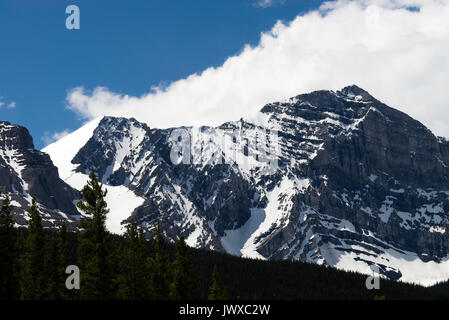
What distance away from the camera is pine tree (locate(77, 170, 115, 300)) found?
7419 cm

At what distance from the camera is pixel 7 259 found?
77.4 metres

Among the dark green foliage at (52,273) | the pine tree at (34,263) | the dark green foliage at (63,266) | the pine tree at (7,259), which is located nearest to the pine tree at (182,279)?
the dark green foliage at (63,266)

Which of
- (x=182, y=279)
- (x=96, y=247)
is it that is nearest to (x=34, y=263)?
(x=96, y=247)

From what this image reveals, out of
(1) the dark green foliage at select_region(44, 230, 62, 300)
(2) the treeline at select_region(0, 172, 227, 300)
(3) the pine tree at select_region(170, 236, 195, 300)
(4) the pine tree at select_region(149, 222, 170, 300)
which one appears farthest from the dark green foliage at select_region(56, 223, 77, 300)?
(3) the pine tree at select_region(170, 236, 195, 300)

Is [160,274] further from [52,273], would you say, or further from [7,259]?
[7,259]

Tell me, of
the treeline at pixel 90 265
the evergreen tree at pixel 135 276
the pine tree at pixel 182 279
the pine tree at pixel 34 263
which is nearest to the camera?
the treeline at pixel 90 265

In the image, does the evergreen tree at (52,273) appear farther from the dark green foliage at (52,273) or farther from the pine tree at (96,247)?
the pine tree at (96,247)

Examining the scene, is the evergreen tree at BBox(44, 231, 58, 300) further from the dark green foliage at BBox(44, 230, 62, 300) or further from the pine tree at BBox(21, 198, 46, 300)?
the pine tree at BBox(21, 198, 46, 300)

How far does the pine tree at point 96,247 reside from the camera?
74.2 meters

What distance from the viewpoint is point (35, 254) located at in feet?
274

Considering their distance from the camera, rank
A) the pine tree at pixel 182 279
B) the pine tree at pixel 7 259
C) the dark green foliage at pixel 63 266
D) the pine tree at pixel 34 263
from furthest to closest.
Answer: the pine tree at pixel 182 279 < the pine tree at pixel 34 263 < the dark green foliage at pixel 63 266 < the pine tree at pixel 7 259

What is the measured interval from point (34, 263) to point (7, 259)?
638 centimetres
